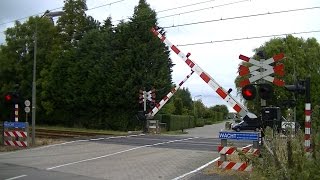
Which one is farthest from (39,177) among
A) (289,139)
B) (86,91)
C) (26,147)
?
(86,91)

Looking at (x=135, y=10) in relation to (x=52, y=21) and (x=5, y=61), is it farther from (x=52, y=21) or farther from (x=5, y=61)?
(x=5, y=61)

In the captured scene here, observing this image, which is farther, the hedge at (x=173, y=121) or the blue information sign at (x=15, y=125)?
the hedge at (x=173, y=121)

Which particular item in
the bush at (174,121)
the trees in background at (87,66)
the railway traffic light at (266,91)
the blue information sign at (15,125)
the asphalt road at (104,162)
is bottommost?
the asphalt road at (104,162)

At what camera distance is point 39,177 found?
13.7 meters

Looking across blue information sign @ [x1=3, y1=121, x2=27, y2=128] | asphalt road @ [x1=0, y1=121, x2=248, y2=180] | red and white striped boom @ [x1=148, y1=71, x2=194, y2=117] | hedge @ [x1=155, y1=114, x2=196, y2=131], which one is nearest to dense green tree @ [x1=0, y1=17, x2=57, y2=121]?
hedge @ [x1=155, y1=114, x2=196, y2=131]

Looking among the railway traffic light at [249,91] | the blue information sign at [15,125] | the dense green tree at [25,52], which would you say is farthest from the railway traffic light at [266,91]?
the dense green tree at [25,52]

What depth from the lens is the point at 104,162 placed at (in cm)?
1762

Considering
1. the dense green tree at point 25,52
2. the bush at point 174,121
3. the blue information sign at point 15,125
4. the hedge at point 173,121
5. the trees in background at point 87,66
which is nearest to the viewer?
the blue information sign at point 15,125

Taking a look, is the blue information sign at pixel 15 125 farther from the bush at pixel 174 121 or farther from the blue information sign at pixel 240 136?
the bush at pixel 174 121

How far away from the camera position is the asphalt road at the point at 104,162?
562 inches

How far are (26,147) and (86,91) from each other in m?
23.5

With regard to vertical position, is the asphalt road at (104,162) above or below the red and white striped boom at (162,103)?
below

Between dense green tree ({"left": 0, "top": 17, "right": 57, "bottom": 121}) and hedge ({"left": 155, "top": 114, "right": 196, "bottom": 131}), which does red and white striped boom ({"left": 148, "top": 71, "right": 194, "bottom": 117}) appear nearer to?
hedge ({"left": 155, "top": 114, "right": 196, "bottom": 131})

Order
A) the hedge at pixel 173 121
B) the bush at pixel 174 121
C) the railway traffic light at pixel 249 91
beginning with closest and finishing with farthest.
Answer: the railway traffic light at pixel 249 91 < the hedge at pixel 173 121 < the bush at pixel 174 121
